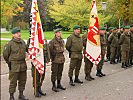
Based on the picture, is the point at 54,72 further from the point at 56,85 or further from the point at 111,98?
the point at 111,98

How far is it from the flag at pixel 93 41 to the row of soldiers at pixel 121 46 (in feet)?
9.44

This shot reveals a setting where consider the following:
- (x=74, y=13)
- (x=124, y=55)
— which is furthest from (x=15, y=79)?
(x=74, y=13)

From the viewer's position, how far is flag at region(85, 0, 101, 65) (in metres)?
9.92

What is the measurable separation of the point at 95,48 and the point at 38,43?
272 cm

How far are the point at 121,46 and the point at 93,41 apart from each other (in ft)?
10.3

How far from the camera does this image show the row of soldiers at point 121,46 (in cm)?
1257

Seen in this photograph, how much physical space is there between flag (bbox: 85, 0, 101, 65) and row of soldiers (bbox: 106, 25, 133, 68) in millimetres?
2877

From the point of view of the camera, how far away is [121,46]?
41.7ft

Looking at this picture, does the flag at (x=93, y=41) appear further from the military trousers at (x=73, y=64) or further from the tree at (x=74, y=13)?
the tree at (x=74, y=13)

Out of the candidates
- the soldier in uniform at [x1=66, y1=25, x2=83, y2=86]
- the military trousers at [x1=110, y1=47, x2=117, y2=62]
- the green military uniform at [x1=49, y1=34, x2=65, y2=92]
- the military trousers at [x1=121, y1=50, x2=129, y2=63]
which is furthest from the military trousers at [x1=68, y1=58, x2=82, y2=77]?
the military trousers at [x1=110, y1=47, x2=117, y2=62]

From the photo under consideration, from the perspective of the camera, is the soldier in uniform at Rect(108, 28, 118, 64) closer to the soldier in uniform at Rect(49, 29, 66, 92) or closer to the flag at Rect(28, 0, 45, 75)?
the soldier in uniform at Rect(49, 29, 66, 92)

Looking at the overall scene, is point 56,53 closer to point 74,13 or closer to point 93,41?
point 93,41

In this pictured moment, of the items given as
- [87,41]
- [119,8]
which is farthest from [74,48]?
[119,8]

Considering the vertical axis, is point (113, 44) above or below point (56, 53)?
below
